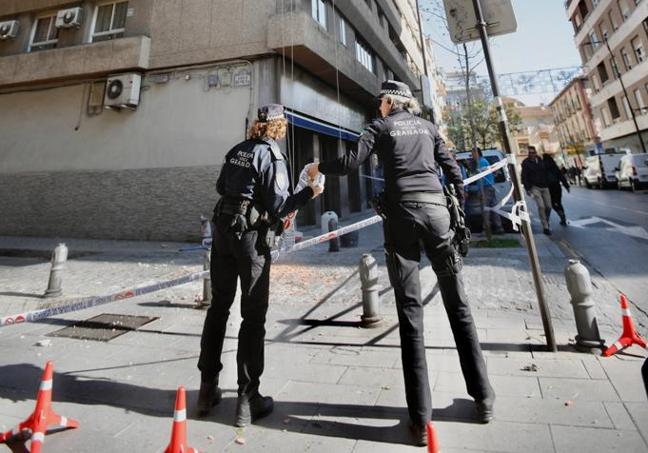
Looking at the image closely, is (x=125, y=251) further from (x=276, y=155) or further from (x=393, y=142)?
(x=393, y=142)

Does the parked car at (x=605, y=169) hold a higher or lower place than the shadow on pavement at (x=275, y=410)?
higher

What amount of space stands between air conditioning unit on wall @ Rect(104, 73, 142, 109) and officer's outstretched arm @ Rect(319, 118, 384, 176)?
1186cm

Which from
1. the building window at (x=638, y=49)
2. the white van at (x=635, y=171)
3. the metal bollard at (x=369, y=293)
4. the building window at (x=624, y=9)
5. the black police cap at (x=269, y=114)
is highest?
the building window at (x=624, y=9)

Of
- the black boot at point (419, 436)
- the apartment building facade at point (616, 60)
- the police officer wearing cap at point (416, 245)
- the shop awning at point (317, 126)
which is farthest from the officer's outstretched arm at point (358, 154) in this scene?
the apartment building facade at point (616, 60)

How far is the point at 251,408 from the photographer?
2.32m

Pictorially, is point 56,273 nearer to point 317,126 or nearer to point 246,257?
point 246,257

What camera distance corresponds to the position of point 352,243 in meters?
8.84

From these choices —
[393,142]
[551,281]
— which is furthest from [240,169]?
[551,281]

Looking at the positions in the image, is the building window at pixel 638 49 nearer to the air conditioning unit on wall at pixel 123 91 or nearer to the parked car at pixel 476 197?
the parked car at pixel 476 197

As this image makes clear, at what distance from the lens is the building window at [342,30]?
47.4 ft

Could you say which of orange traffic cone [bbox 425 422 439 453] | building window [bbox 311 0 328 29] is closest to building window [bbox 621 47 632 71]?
building window [bbox 311 0 328 29]

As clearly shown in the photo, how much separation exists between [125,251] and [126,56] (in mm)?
6800

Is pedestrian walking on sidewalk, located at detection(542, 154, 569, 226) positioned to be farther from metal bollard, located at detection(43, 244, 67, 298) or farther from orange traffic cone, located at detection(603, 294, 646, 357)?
metal bollard, located at detection(43, 244, 67, 298)

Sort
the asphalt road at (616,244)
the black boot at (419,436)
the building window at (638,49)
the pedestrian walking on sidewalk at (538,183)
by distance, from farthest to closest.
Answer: the building window at (638,49), the pedestrian walking on sidewalk at (538,183), the asphalt road at (616,244), the black boot at (419,436)
